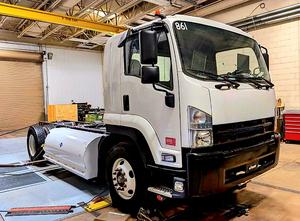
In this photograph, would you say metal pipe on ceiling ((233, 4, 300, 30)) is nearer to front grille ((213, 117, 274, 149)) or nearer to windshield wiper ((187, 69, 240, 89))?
front grille ((213, 117, 274, 149))

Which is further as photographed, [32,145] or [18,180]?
[32,145]

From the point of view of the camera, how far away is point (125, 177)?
3123mm

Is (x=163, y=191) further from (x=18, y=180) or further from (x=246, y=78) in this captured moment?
(x=18, y=180)

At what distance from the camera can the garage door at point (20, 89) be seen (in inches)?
511

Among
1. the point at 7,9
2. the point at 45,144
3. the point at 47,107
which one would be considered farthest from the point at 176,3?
the point at 47,107

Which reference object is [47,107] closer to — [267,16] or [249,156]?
[267,16]

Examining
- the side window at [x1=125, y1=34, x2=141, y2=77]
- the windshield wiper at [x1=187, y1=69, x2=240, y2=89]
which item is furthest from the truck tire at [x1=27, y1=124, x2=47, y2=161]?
the windshield wiper at [x1=187, y1=69, x2=240, y2=89]

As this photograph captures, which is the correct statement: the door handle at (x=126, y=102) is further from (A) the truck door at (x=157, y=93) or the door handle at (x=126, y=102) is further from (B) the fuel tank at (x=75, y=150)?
(B) the fuel tank at (x=75, y=150)

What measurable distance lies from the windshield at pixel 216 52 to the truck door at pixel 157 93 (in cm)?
16

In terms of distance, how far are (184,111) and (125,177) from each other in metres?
1.17

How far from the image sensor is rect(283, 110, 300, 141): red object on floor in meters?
7.47

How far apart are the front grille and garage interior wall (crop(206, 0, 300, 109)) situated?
5615 mm

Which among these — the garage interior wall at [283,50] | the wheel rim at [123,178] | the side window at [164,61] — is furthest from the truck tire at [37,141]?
the garage interior wall at [283,50]

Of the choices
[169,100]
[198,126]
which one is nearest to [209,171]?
[198,126]
